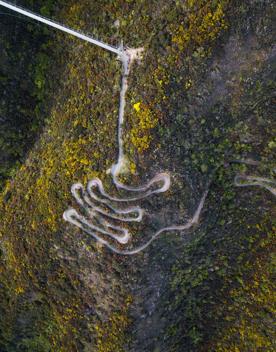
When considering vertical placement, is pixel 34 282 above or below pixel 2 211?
below

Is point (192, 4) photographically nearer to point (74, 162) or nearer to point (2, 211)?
point (74, 162)

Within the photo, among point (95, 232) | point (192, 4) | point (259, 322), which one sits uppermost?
point (192, 4)

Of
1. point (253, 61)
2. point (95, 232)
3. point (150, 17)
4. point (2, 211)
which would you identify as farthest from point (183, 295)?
point (150, 17)

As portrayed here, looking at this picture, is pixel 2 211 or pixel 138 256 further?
pixel 2 211

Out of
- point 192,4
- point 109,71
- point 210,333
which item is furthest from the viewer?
point 210,333

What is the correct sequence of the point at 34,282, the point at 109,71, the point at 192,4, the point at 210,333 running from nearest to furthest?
1. the point at 192,4
2. the point at 109,71
3. the point at 34,282
4. the point at 210,333

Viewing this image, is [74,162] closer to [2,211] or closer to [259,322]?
[2,211]
